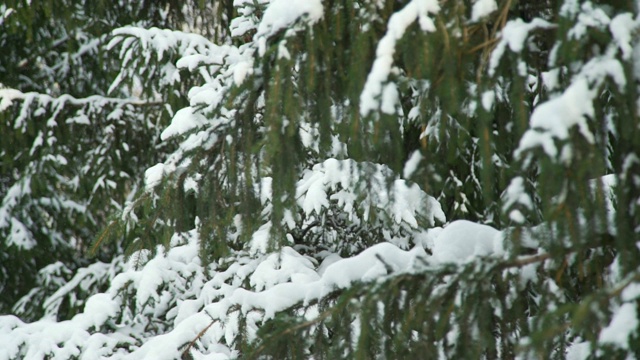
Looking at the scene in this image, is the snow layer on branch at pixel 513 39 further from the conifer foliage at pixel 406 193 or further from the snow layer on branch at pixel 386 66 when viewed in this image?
the snow layer on branch at pixel 386 66

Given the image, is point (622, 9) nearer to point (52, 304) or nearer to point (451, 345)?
point (451, 345)

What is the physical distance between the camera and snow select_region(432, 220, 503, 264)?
195 centimetres

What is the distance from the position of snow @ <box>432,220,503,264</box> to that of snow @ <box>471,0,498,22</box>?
63cm

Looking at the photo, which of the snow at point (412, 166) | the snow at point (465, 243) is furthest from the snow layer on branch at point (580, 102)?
the snow at point (465, 243)

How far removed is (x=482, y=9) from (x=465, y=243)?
0.75 m

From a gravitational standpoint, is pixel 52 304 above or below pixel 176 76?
below

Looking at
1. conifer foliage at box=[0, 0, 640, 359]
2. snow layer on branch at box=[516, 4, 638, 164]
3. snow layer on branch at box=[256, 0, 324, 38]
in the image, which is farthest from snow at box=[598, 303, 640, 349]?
snow layer on branch at box=[256, 0, 324, 38]

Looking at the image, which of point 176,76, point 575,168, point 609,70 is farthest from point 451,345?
point 176,76

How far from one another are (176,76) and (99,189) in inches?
77.8

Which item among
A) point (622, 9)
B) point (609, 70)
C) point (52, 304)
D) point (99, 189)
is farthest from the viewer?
point (99, 189)

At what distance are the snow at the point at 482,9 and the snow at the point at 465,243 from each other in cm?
63

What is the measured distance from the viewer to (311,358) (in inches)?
85.7

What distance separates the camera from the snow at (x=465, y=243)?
195cm

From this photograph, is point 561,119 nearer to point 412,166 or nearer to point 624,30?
point 624,30
